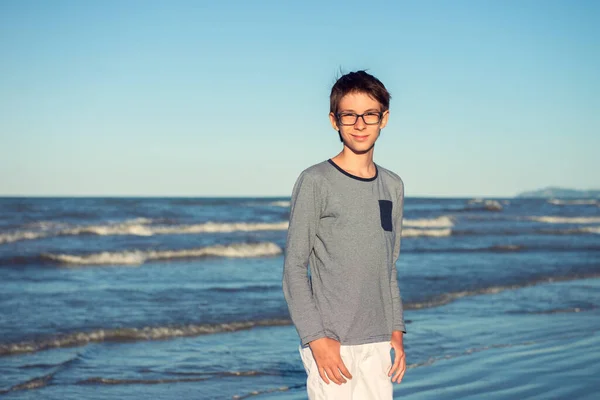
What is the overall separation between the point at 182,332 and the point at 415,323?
276cm

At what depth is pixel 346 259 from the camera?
2.47m

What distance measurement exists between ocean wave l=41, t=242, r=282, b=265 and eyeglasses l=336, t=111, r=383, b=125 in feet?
44.6

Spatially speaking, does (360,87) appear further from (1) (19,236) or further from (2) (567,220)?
(2) (567,220)

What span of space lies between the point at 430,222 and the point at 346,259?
28385mm

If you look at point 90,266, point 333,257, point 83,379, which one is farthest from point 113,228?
point 333,257

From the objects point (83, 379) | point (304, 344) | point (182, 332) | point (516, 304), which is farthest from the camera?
point (516, 304)

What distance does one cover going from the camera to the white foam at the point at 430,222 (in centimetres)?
2892

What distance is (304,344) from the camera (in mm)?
2428

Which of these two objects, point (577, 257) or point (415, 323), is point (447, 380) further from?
point (577, 257)

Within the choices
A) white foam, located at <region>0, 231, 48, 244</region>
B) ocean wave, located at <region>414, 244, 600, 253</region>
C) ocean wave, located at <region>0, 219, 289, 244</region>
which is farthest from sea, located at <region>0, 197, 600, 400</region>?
ocean wave, located at <region>0, 219, 289, 244</region>

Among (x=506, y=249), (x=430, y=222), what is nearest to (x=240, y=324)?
(x=506, y=249)

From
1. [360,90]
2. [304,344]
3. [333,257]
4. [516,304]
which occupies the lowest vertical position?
[516,304]

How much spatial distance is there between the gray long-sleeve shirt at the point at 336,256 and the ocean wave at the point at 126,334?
5.32m

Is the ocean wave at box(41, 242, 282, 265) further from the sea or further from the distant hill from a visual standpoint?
the distant hill
